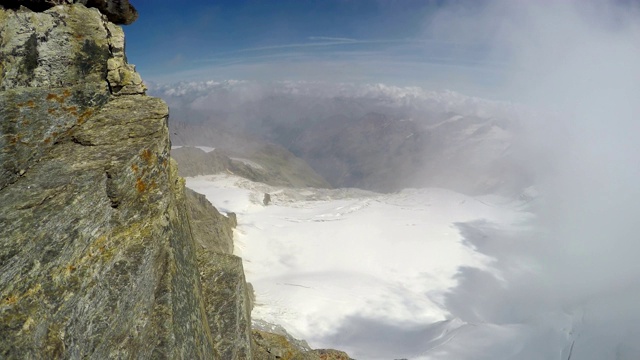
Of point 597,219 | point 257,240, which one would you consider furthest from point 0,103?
point 597,219

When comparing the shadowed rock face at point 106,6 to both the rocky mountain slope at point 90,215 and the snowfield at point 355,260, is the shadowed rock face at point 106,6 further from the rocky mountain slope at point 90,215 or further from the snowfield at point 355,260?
the snowfield at point 355,260

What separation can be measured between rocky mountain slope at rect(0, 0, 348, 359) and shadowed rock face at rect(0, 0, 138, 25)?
6 cm

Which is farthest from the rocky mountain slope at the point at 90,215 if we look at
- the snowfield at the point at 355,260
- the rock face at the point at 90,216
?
the snowfield at the point at 355,260

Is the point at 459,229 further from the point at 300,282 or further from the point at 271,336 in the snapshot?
the point at 271,336

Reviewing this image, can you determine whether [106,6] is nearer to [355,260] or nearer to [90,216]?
[90,216]

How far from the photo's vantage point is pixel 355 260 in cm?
9488

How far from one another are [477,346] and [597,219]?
17010 cm

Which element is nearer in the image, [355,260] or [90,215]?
[90,215]

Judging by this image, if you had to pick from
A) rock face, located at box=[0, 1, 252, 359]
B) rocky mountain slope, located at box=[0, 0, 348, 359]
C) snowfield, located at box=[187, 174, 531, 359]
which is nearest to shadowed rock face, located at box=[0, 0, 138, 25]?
rocky mountain slope, located at box=[0, 0, 348, 359]

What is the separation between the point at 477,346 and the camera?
142ft

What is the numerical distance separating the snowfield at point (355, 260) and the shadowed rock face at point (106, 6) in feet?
144

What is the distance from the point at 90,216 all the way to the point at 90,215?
0.08ft

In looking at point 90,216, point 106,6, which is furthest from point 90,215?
point 106,6

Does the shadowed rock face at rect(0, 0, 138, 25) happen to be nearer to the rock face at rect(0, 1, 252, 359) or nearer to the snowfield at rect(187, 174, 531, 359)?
the rock face at rect(0, 1, 252, 359)
